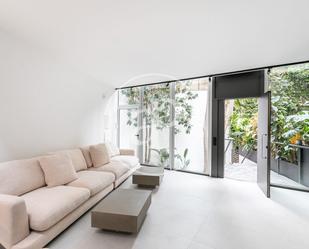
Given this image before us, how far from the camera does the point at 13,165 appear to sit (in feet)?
7.44

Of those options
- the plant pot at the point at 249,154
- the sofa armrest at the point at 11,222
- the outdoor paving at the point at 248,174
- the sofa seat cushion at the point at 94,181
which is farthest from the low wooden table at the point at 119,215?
the plant pot at the point at 249,154

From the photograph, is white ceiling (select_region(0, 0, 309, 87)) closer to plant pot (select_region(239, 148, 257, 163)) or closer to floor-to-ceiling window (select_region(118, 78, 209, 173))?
floor-to-ceiling window (select_region(118, 78, 209, 173))

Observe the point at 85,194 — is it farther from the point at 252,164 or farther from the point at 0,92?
the point at 252,164

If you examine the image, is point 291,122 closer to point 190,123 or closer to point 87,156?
point 190,123

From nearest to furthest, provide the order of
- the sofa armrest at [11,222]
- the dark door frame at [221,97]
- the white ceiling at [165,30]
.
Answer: the sofa armrest at [11,222] < the white ceiling at [165,30] < the dark door frame at [221,97]

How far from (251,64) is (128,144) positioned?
4.22 metres

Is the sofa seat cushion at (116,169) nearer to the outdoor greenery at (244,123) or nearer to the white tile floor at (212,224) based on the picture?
the white tile floor at (212,224)

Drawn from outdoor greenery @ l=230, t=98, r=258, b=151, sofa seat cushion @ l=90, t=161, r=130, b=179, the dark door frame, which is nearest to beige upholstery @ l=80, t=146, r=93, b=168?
sofa seat cushion @ l=90, t=161, r=130, b=179

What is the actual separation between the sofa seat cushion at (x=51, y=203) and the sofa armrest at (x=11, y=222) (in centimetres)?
11

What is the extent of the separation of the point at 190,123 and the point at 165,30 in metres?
2.89

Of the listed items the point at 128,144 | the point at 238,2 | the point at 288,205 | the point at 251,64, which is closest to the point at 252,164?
the point at 288,205

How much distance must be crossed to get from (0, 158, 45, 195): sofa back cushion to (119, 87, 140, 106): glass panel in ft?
11.8

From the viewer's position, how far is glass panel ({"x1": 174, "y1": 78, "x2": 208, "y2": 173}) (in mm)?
4633

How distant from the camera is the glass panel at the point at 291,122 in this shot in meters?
3.49
